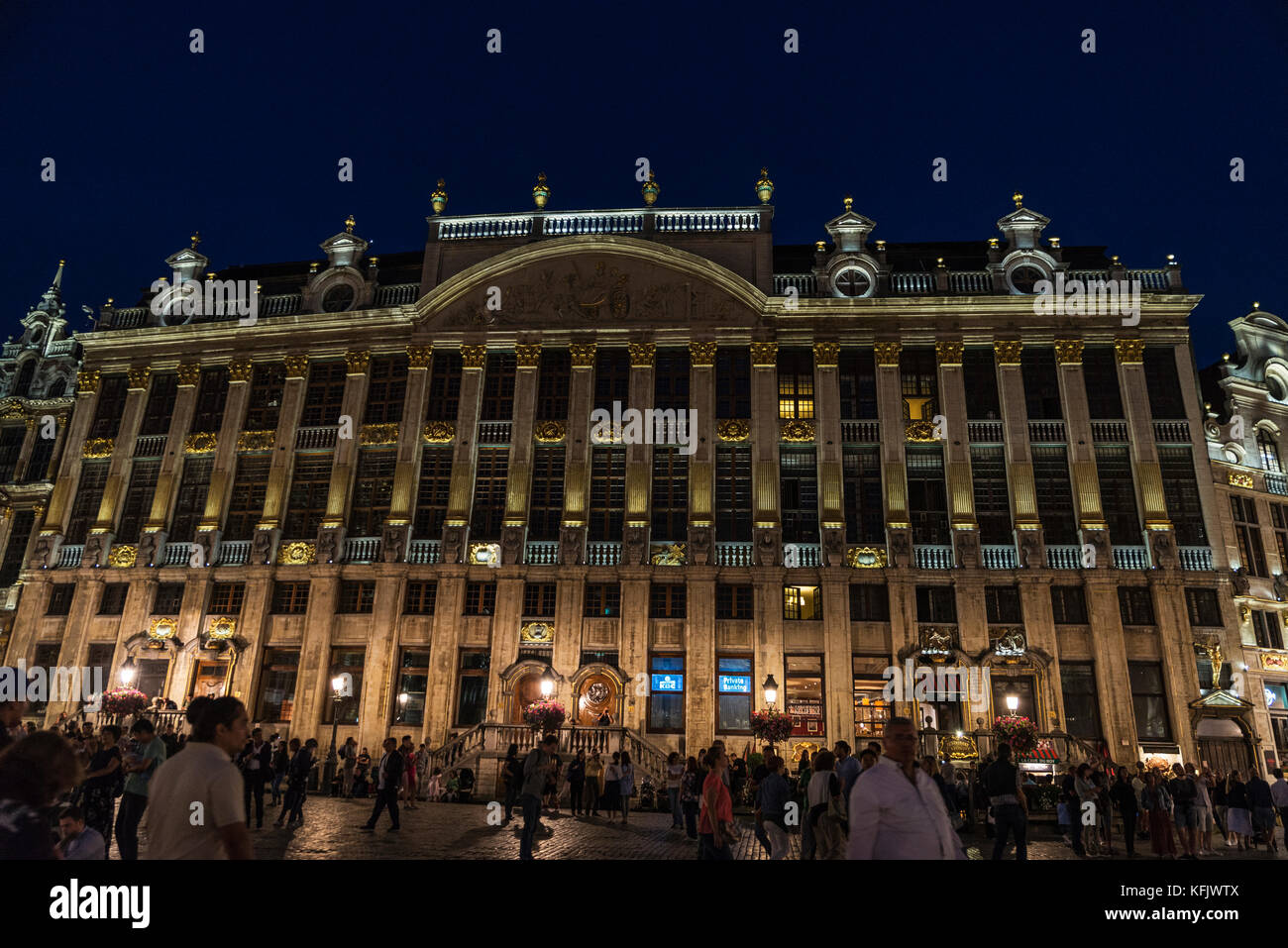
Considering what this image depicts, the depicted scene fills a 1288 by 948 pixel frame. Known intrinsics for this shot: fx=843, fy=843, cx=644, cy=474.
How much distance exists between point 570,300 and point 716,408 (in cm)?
768

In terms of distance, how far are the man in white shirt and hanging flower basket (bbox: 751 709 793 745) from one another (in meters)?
22.9

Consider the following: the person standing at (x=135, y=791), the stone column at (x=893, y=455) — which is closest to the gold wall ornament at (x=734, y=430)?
the stone column at (x=893, y=455)

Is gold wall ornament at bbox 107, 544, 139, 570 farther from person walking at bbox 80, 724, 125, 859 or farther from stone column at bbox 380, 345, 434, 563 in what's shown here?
person walking at bbox 80, 724, 125, 859

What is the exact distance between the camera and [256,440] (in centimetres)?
3541

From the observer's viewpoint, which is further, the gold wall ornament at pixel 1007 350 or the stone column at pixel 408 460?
the gold wall ornament at pixel 1007 350

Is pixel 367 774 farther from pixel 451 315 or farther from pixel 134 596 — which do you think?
pixel 451 315

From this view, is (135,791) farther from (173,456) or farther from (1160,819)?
(173,456)

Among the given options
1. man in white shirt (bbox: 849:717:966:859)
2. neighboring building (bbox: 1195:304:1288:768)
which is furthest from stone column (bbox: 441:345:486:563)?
man in white shirt (bbox: 849:717:966:859)

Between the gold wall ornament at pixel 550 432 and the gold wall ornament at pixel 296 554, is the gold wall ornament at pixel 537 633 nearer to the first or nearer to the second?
the gold wall ornament at pixel 550 432

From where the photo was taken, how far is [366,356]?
35781mm

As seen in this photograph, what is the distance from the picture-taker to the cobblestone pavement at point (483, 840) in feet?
46.1

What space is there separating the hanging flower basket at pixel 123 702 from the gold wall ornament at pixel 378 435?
12.1 metres

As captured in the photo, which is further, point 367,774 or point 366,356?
point 366,356
